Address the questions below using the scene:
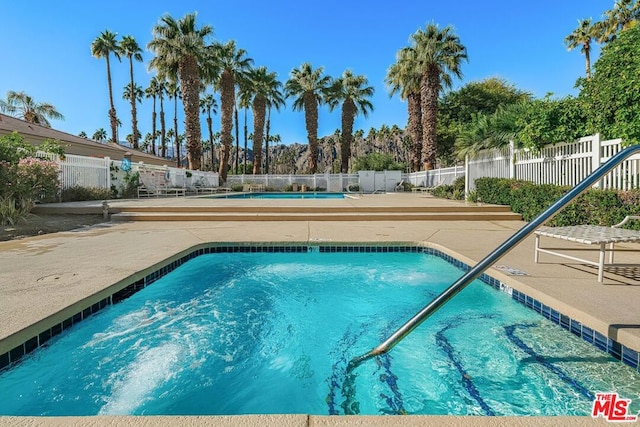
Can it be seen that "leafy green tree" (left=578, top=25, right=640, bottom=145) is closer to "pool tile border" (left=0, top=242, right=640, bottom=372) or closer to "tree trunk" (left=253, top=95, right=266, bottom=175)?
"pool tile border" (left=0, top=242, right=640, bottom=372)

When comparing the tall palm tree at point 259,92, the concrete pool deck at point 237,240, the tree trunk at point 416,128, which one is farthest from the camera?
the tall palm tree at point 259,92

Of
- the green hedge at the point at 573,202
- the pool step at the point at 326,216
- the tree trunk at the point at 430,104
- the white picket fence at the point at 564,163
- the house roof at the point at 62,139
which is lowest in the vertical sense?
the pool step at the point at 326,216

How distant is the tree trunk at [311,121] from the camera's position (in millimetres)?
27641

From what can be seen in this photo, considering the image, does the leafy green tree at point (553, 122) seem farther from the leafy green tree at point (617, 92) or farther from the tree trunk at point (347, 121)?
the tree trunk at point (347, 121)

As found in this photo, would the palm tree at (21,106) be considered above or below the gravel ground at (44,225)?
above

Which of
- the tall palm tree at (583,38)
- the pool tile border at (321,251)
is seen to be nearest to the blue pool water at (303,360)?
the pool tile border at (321,251)

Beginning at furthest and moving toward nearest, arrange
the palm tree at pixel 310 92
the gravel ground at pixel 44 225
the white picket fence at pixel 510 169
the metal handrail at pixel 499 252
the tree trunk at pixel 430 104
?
the palm tree at pixel 310 92 < the tree trunk at pixel 430 104 < the gravel ground at pixel 44 225 < the white picket fence at pixel 510 169 < the metal handrail at pixel 499 252

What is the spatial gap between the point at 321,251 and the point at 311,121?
23514 mm

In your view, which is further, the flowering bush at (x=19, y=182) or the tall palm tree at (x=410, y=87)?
the tall palm tree at (x=410, y=87)

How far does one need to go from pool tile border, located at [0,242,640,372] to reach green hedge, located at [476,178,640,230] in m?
2.51

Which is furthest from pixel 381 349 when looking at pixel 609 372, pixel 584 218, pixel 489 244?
pixel 584 218

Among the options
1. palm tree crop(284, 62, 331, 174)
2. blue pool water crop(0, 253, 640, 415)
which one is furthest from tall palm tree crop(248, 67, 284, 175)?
blue pool water crop(0, 253, 640, 415)

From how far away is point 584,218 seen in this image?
20.2ft

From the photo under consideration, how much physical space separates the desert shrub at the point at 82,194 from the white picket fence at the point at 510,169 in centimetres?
23
